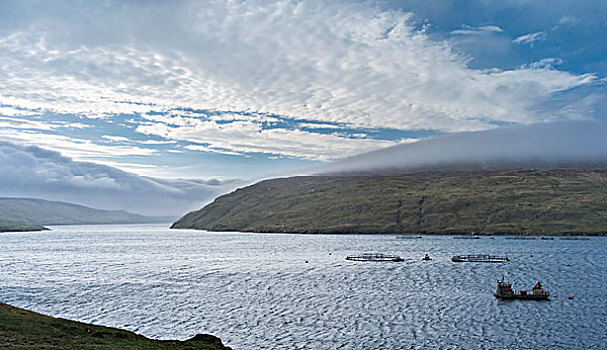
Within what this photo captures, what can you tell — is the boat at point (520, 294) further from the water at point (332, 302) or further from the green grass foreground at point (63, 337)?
the green grass foreground at point (63, 337)

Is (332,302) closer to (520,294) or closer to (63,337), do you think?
(520,294)

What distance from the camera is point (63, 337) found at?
52.8m

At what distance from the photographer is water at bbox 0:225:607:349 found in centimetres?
6788

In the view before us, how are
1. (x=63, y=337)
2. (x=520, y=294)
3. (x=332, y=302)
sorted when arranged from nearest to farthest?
(x=63, y=337) < (x=332, y=302) < (x=520, y=294)

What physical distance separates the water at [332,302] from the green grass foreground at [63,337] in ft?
32.3

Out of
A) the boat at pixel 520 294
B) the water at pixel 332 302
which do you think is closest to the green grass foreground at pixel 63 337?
the water at pixel 332 302

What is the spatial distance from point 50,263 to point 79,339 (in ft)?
474

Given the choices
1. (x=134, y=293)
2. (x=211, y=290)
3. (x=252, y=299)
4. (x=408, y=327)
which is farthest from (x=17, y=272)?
(x=408, y=327)

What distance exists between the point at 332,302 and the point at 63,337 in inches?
2059

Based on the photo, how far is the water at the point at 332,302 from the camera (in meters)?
67.9

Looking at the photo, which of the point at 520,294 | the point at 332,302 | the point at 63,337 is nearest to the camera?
the point at 63,337

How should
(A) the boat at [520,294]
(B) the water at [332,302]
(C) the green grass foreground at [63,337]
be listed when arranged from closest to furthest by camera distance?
(C) the green grass foreground at [63,337] → (B) the water at [332,302] → (A) the boat at [520,294]

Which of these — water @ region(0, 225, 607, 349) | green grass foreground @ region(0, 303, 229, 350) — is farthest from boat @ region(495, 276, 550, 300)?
green grass foreground @ region(0, 303, 229, 350)

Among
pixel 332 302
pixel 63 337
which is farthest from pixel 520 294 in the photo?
pixel 63 337
